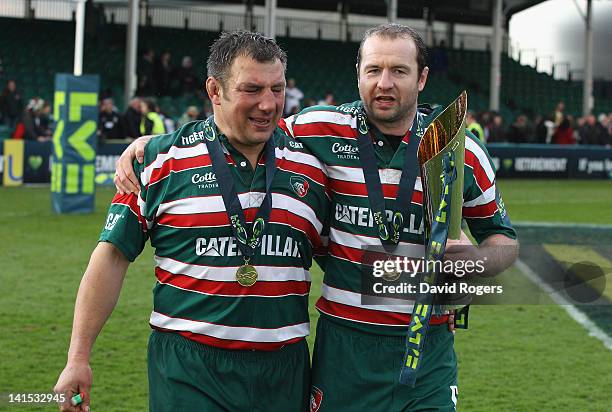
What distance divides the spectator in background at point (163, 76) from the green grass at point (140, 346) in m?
13.8

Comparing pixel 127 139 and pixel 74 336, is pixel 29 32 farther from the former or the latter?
pixel 74 336

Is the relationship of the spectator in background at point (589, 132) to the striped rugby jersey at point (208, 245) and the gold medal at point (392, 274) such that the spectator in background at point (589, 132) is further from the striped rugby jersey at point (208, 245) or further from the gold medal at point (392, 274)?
the striped rugby jersey at point (208, 245)

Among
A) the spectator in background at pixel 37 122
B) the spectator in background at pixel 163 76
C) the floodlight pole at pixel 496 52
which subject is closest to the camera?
the spectator in background at pixel 37 122

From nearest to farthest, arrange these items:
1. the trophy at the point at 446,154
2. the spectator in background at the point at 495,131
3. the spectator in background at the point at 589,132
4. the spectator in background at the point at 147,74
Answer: the trophy at the point at 446,154, the spectator in background at the point at 147,74, the spectator in background at the point at 495,131, the spectator in background at the point at 589,132

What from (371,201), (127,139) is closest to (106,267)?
(371,201)

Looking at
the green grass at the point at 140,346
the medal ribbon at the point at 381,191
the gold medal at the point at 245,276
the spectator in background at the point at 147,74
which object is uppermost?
the spectator in background at the point at 147,74

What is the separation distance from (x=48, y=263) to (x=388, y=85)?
7553 mm

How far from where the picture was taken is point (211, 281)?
10.4 feet

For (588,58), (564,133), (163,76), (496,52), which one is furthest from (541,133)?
(163,76)

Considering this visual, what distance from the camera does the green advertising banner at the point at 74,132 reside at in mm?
13617

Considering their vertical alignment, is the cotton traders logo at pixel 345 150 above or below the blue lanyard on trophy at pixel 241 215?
above

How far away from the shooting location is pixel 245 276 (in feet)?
10.4

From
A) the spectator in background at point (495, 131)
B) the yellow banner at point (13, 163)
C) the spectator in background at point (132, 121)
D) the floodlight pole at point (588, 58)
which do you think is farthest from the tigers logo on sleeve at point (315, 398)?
the floodlight pole at point (588, 58)

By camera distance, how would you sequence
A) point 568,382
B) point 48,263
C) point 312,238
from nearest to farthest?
point 312,238 → point 568,382 → point 48,263
